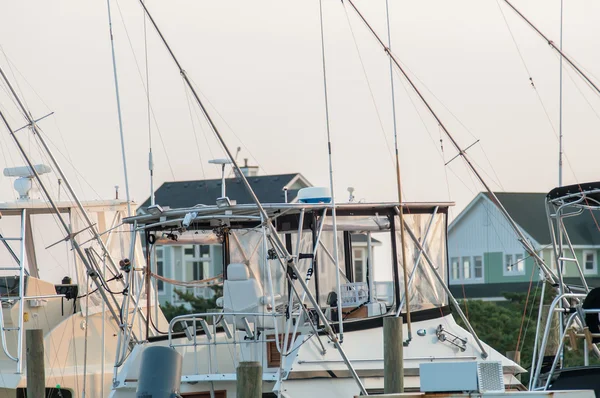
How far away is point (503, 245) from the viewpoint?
165 feet

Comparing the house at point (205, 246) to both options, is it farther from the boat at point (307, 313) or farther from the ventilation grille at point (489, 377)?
the ventilation grille at point (489, 377)

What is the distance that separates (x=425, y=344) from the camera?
16562mm

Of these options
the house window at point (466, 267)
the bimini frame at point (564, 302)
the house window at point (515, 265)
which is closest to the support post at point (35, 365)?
the bimini frame at point (564, 302)

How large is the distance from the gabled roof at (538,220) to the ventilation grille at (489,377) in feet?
107

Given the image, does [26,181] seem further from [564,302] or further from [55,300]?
[564,302]

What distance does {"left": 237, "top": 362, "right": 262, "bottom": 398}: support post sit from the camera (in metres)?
13.2

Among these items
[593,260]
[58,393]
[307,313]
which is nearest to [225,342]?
[307,313]

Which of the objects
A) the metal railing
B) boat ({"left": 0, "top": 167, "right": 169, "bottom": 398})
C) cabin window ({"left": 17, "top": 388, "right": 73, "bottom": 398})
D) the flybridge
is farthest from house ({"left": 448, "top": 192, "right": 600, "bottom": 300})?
the metal railing

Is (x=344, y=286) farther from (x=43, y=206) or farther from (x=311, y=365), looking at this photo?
(x=43, y=206)

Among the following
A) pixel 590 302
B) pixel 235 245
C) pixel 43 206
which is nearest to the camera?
pixel 590 302

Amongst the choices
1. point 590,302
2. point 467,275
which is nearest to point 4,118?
point 590,302

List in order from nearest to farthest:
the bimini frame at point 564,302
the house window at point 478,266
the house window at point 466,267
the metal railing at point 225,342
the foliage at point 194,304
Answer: the bimini frame at point 564,302, the metal railing at point 225,342, the foliage at point 194,304, the house window at point 478,266, the house window at point 466,267

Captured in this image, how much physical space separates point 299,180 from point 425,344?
32336mm

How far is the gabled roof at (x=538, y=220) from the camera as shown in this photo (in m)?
46.4
